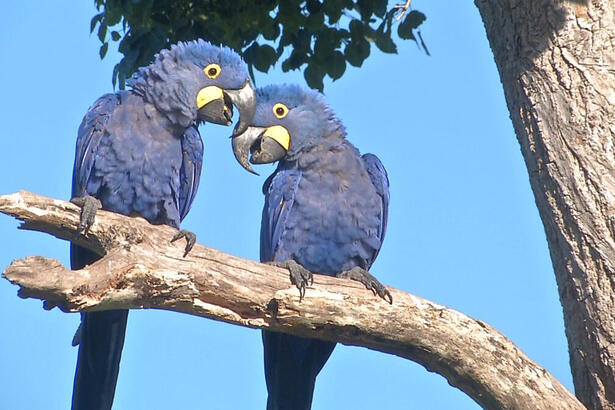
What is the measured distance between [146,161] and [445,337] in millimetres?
1942

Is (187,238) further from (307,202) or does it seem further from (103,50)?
(103,50)

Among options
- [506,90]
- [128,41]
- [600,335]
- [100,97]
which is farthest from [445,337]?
[128,41]

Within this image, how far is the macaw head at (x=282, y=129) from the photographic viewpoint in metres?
5.00

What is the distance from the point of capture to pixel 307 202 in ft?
15.8

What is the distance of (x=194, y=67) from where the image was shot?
16.0 feet

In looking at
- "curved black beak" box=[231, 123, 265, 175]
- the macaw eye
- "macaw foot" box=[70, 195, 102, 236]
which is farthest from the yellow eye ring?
"macaw foot" box=[70, 195, 102, 236]

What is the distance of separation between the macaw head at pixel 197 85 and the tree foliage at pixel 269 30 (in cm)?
83

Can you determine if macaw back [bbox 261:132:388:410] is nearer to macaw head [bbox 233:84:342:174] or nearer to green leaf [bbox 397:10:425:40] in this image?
macaw head [bbox 233:84:342:174]

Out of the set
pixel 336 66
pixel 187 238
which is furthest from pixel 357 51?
pixel 187 238

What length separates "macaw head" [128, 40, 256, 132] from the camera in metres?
4.78

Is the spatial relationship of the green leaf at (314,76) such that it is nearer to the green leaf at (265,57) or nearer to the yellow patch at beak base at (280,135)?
the green leaf at (265,57)

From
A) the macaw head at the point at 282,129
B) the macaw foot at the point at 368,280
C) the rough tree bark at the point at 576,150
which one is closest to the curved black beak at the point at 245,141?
the macaw head at the point at 282,129

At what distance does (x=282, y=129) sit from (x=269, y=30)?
1.13m

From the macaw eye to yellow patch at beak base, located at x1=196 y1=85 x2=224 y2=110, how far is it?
0.06 m
